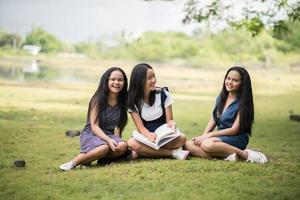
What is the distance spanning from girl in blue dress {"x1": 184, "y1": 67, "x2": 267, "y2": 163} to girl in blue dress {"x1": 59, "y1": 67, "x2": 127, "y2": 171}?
780 mm

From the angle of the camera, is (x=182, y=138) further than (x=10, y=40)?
No

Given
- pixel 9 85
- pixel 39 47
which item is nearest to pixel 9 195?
pixel 9 85

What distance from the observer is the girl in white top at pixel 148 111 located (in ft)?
17.9

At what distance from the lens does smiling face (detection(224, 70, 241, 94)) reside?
5570 mm

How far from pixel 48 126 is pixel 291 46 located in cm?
4270

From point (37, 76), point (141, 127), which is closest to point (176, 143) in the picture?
point (141, 127)

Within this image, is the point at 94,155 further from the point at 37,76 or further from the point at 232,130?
the point at 37,76

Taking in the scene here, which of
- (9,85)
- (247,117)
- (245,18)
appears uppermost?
(245,18)

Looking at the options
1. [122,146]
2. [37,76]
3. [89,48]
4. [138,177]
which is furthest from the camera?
[89,48]

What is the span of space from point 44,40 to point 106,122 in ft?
142

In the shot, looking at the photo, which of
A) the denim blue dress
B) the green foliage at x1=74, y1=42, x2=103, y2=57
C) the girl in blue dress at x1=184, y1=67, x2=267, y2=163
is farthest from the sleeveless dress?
the green foliage at x1=74, y1=42, x2=103, y2=57

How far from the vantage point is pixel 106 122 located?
560cm

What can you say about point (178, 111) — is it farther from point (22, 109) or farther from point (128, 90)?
point (128, 90)

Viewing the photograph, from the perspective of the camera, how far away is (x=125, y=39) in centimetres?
6028
